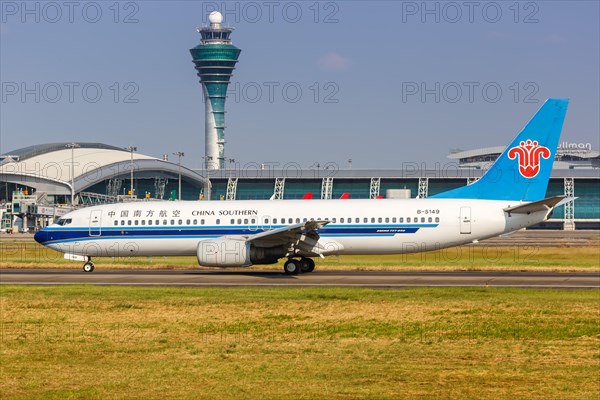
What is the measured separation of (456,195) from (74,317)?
22.6 metres

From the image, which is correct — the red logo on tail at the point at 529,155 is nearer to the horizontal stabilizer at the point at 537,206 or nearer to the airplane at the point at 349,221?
the airplane at the point at 349,221

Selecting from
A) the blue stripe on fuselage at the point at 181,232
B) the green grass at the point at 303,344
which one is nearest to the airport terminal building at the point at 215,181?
the blue stripe on fuselage at the point at 181,232

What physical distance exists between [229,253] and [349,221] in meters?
5.95

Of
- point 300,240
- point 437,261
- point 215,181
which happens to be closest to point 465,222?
point 300,240

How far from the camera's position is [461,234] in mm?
41406

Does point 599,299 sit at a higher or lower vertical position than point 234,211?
lower

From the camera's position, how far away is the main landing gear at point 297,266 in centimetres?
4109

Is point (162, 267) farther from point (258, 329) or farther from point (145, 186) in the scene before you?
point (145, 186)

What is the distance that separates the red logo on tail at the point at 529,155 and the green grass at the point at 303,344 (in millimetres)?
11138

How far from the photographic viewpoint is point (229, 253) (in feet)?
129

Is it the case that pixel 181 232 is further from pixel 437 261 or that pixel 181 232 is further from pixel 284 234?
pixel 437 261

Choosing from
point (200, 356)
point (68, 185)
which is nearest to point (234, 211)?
point (200, 356)

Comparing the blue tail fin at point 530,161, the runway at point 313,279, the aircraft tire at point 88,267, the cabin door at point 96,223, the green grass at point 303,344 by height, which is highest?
the blue tail fin at point 530,161

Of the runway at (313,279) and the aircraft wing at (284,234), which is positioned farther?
the aircraft wing at (284,234)
